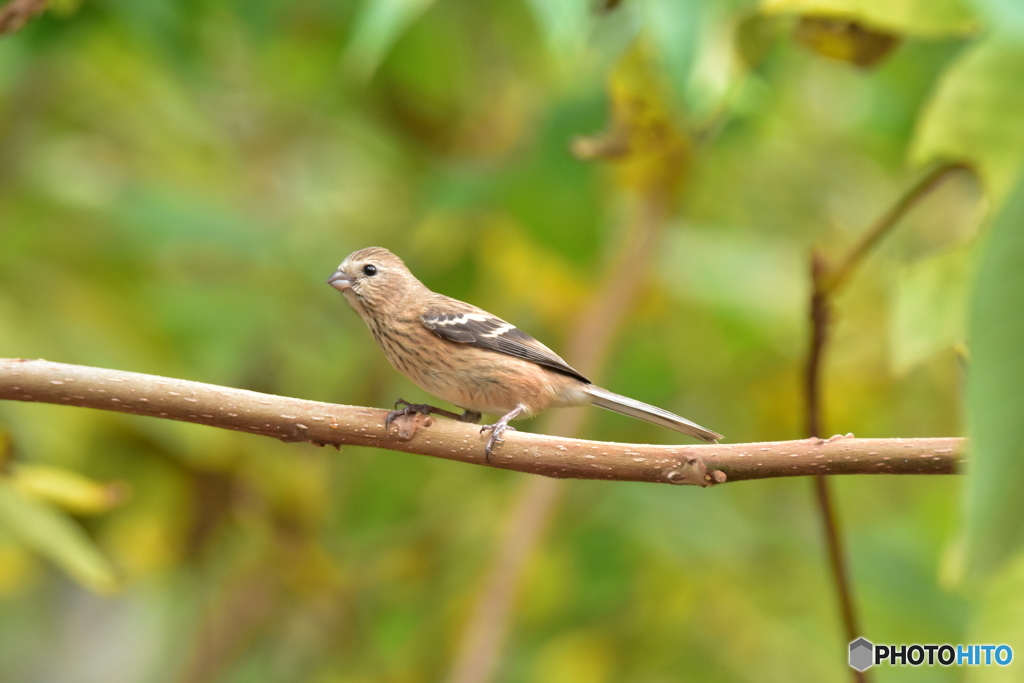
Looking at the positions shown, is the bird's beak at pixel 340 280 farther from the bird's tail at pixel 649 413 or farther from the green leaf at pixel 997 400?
the green leaf at pixel 997 400

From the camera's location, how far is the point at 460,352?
13.1ft

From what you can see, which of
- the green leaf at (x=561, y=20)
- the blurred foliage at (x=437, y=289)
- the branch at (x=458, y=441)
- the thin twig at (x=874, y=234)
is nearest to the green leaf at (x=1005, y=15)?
the thin twig at (x=874, y=234)

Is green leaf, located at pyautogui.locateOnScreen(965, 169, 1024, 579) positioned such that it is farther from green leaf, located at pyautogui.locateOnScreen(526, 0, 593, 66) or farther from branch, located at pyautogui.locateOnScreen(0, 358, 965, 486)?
green leaf, located at pyautogui.locateOnScreen(526, 0, 593, 66)

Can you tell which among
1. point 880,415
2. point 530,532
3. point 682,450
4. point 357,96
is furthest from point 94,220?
point 880,415

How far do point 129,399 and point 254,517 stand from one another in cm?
337

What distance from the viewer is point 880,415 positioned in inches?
246

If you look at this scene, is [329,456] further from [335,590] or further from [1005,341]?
[1005,341]

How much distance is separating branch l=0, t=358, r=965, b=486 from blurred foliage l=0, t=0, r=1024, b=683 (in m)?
1.61

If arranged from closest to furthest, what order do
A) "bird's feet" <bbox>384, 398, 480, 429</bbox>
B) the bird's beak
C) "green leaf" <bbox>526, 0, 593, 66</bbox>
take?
"bird's feet" <bbox>384, 398, 480, 429</bbox>
"green leaf" <bbox>526, 0, 593, 66</bbox>
the bird's beak

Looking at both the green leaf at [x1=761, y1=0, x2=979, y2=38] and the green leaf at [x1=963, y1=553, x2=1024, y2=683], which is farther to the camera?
the green leaf at [x1=761, y1=0, x2=979, y2=38]

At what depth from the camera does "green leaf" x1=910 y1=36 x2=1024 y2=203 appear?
8.27 ft

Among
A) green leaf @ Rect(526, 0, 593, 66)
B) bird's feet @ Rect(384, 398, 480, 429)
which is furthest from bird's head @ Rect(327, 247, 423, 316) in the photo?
green leaf @ Rect(526, 0, 593, 66)

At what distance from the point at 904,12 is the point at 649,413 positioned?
1.42 metres

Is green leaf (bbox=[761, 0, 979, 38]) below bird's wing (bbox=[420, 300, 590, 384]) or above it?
above
